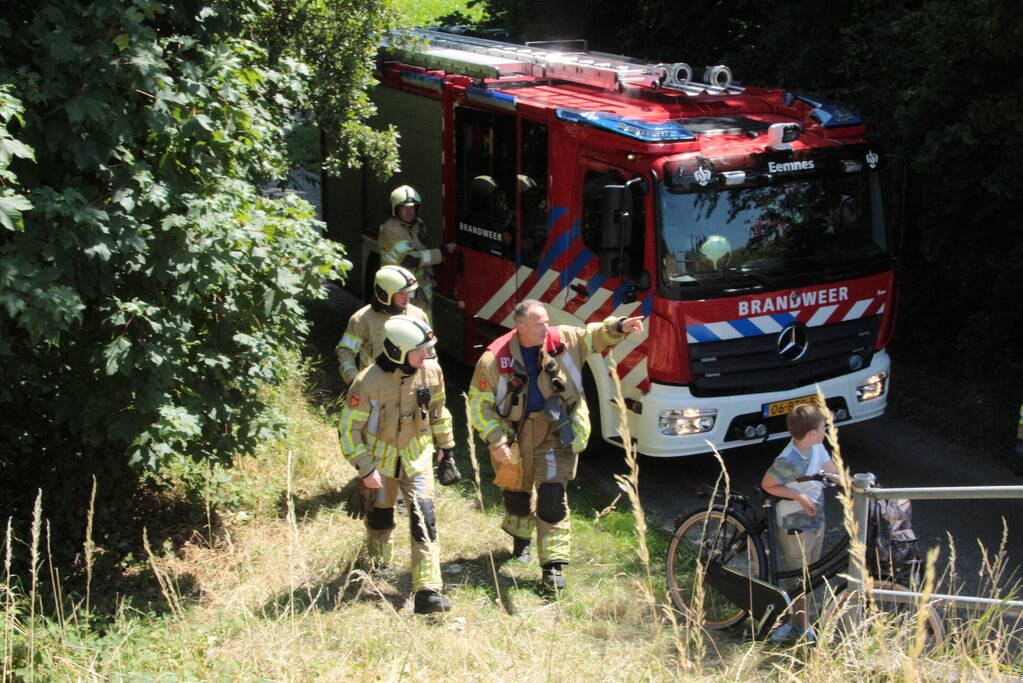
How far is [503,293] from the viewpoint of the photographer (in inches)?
370

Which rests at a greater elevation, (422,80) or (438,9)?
(438,9)

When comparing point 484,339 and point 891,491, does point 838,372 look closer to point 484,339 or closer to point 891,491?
point 484,339

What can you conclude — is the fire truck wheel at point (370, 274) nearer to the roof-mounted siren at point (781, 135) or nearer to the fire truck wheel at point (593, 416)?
the fire truck wheel at point (593, 416)

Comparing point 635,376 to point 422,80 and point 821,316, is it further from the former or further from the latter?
point 422,80

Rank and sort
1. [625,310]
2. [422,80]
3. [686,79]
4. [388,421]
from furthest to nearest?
1. [422,80]
2. [686,79]
3. [625,310]
4. [388,421]

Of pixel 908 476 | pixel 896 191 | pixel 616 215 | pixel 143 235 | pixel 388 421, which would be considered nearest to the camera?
pixel 143 235

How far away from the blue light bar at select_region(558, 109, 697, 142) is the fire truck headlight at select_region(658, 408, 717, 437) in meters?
1.84

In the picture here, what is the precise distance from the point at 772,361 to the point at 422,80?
4.37 m

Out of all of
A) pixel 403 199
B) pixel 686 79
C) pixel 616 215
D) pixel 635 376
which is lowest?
pixel 635 376

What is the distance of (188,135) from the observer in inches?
230

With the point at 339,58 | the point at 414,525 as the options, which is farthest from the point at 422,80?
the point at 414,525

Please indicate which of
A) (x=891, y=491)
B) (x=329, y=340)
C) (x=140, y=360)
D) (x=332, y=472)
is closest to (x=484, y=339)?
(x=332, y=472)

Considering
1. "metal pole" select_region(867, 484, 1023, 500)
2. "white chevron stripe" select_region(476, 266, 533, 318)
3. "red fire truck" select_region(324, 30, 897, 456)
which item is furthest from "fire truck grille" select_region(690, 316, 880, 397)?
"metal pole" select_region(867, 484, 1023, 500)

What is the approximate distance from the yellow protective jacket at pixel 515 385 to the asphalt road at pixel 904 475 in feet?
3.97
